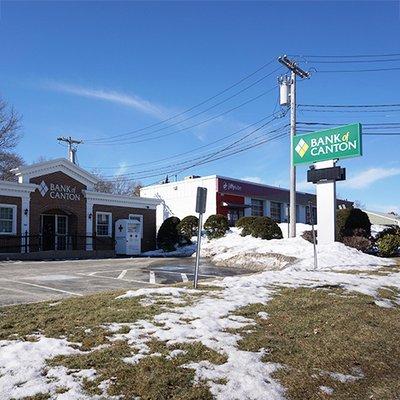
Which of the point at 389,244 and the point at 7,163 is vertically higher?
the point at 7,163

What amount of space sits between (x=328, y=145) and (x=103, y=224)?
51.8 feet

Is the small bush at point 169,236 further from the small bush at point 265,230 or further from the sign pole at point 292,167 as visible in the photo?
the sign pole at point 292,167

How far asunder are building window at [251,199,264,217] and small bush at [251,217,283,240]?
15.5 metres

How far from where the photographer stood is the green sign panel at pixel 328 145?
2192cm

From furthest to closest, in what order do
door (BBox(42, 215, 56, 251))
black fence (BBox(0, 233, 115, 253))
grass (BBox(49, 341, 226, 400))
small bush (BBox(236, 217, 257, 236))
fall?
1. door (BBox(42, 215, 56, 251))
2. small bush (BBox(236, 217, 257, 236))
3. black fence (BBox(0, 233, 115, 253))
4. grass (BBox(49, 341, 226, 400))

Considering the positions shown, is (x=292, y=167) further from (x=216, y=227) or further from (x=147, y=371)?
(x=147, y=371)

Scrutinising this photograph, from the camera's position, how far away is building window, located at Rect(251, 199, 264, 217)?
146 feet

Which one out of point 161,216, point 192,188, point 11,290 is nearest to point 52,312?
point 11,290

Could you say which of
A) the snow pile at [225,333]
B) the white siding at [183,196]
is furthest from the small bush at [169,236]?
the snow pile at [225,333]


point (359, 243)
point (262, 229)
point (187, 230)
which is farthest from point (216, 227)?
point (359, 243)

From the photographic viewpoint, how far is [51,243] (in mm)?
29266

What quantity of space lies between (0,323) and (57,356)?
2.08 meters

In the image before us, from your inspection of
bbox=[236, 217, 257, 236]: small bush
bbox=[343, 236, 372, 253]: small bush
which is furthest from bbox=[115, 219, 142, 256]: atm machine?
bbox=[343, 236, 372, 253]: small bush

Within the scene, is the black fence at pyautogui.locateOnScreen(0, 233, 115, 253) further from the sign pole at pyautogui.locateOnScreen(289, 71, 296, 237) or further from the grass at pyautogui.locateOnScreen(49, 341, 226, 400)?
the grass at pyautogui.locateOnScreen(49, 341, 226, 400)
